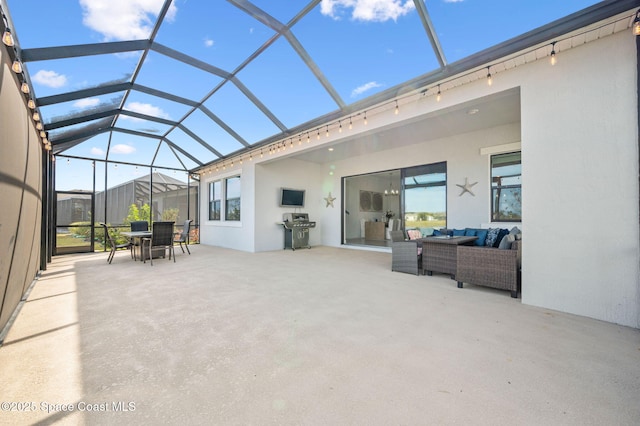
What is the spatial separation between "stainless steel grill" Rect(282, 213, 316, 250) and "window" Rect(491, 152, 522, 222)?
4.95 metres

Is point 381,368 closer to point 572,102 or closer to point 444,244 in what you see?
point 444,244

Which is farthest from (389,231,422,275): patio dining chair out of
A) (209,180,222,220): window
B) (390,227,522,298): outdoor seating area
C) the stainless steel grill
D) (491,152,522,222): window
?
(209,180,222,220): window

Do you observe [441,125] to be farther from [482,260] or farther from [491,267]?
[491,267]

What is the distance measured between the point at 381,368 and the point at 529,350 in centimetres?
123

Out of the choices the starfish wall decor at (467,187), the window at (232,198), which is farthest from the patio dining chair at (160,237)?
the starfish wall decor at (467,187)

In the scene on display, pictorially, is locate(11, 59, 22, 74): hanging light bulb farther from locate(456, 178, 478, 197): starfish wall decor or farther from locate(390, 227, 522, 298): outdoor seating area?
locate(456, 178, 478, 197): starfish wall decor

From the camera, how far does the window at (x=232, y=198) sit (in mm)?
8367

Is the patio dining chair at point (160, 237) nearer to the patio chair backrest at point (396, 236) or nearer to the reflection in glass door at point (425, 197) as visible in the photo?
the patio chair backrest at point (396, 236)

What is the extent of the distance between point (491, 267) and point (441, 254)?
35.9 inches

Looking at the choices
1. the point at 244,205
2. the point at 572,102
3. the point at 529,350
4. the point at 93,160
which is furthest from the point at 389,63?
the point at 93,160

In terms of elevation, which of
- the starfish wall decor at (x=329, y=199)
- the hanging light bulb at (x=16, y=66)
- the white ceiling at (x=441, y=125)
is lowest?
the starfish wall decor at (x=329, y=199)

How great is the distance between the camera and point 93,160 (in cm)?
798

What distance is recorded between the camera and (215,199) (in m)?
9.50

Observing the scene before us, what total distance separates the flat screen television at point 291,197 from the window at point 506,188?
5261mm
